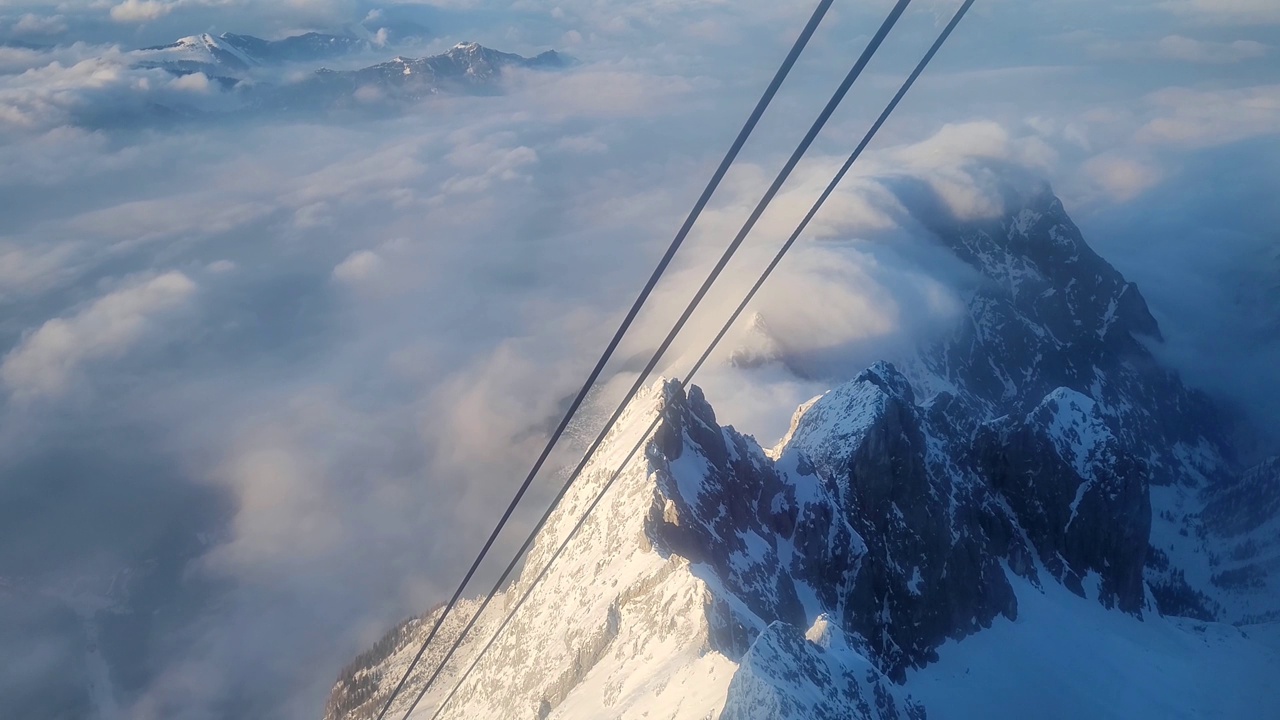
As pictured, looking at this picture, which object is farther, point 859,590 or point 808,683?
point 859,590

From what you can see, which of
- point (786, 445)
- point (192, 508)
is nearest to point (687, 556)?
point (786, 445)

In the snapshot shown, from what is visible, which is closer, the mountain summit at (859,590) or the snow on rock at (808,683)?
the snow on rock at (808,683)

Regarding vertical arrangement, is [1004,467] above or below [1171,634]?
above

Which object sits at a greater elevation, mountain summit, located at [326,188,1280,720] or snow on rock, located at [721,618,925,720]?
snow on rock, located at [721,618,925,720]

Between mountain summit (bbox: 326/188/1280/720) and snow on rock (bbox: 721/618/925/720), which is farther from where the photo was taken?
mountain summit (bbox: 326/188/1280/720)

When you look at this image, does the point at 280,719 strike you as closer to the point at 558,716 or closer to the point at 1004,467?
the point at 558,716

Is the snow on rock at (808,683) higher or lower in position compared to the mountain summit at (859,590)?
higher

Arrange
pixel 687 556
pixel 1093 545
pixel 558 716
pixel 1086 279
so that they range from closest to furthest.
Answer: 1. pixel 558 716
2. pixel 687 556
3. pixel 1093 545
4. pixel 1086 279

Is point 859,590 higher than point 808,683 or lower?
lower
